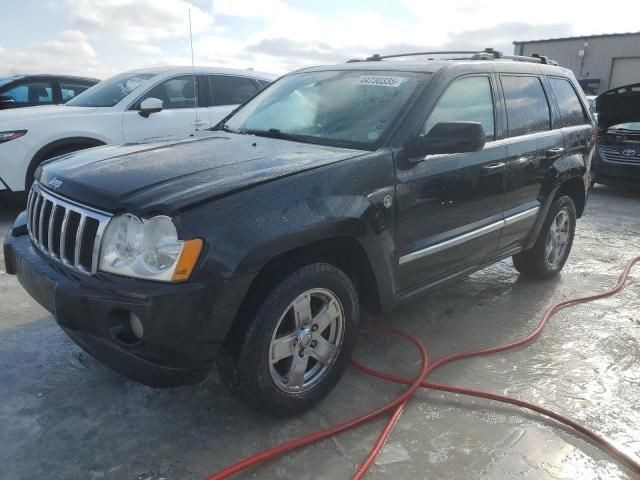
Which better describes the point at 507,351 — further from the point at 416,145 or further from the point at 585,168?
the point at 585,168

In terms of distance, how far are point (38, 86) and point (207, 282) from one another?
7311 mm

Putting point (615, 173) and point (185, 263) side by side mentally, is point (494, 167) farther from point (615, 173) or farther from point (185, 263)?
point (615, 173)

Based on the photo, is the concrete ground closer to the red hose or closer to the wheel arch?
the red hose

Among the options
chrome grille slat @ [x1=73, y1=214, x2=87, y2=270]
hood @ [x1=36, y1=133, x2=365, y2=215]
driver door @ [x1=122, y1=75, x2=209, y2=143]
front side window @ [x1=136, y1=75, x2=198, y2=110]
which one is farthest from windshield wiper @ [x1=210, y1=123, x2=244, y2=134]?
front side window @ [x1=136, y1=75, x2=198, y2=110]

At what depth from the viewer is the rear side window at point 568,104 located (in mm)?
4324

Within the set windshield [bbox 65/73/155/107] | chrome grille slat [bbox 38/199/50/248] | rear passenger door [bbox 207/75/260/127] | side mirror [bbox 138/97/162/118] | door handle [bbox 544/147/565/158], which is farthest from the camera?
A: rear passenger door [bbox 207/75/260/127]

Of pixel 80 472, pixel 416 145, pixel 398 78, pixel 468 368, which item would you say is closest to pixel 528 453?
pixel 468 368

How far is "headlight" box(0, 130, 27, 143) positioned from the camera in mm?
5480

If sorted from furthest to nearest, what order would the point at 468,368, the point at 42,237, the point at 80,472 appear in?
1. the point at 468,368
2. the point at 42,237
3. the point at 80,472

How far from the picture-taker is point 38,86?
25.8 ft

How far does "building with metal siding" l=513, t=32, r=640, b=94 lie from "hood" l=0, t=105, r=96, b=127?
1102 inches

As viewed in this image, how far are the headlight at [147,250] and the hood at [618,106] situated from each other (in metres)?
8.21

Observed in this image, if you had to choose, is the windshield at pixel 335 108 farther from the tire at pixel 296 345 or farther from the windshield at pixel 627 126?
the windshield at pixel 627 126

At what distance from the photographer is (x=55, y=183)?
2564 mm
